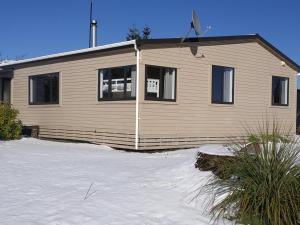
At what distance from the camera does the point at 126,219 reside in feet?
19.5

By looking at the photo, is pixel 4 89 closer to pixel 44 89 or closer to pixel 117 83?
pixel 44 89

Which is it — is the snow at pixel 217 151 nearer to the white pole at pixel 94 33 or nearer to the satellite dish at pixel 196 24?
the satellite dish at pixel 196 24

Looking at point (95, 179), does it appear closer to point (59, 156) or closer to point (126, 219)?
point (126, 219)

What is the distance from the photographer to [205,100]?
1592 centimetres

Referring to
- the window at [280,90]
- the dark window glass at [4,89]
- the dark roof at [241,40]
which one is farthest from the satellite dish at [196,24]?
the dark window glass at [4,89]

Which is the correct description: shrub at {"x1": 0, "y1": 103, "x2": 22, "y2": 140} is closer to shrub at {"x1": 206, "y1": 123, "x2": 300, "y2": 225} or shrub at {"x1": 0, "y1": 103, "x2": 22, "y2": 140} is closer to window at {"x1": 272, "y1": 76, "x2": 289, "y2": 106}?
window at {"x1": 272, "y1": 76, "x2": 289, "y2": 106}

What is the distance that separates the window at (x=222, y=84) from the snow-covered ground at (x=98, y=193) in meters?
6.19

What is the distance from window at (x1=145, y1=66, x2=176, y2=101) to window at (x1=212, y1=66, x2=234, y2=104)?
1986mm

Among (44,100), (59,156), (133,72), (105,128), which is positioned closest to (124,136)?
(105,128)

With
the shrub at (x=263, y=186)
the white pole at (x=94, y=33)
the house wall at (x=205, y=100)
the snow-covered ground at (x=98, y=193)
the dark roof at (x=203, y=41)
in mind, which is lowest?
the snow-covered ground at (x=98, y=193)

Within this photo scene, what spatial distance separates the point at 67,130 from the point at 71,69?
219 cm

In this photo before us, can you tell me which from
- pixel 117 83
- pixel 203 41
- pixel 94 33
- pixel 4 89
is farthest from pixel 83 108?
pixel 4 89

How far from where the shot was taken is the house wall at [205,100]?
1436 centimetres

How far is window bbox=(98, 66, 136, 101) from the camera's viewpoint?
47.2 feet
